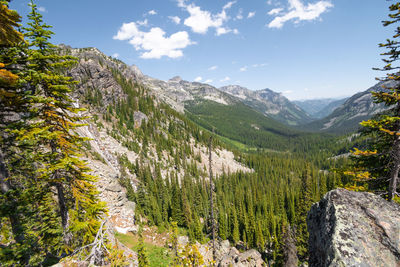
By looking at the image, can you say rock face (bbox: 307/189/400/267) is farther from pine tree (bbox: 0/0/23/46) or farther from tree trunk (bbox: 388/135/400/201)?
pine tree (bbox: 0/0/23/46)

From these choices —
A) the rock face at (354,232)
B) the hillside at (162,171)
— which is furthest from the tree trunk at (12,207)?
the hillside at (162,171)

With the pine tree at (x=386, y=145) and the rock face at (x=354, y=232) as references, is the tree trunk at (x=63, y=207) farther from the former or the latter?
the pine tree at (x=386, y=145)

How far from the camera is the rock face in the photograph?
457cm

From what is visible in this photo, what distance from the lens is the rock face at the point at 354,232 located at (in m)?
4.57


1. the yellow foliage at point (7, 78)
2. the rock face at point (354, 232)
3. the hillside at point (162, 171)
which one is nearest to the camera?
the rock face at point (354, 232)

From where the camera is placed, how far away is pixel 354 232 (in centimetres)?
498

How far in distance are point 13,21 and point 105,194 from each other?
1415 inches

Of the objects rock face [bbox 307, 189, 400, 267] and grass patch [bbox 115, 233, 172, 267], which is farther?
grass patch [bbox 115, 233, 172, 267]

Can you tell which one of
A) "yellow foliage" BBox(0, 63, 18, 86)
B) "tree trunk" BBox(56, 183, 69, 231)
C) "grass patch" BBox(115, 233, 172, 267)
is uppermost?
"yellow foliage" BBox(0, 63, 18, 86)

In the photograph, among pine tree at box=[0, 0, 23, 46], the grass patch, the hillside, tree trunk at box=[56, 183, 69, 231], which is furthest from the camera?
the hillside

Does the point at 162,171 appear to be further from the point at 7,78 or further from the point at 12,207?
the point at 7,78

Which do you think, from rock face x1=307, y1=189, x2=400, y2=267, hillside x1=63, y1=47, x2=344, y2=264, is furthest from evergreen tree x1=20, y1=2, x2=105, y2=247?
hillside x1=63, y1=47, x2=344, y2=264

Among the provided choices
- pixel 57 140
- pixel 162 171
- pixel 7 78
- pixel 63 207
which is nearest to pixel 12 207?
pixel 63 207

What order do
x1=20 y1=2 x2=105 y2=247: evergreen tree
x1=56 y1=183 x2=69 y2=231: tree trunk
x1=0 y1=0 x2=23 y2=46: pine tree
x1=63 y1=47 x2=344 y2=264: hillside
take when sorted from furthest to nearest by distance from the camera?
1. x1=63 y1=47 x2=344 y2=264: hillside
2. x1=56 y1=183 x2=69 y2=231: tree trunk
3. x1=20 y1=2 x2=105 y2=247: evergreen tree
4. x1=0 y1=0 x2=23 y2=46: pine tree
